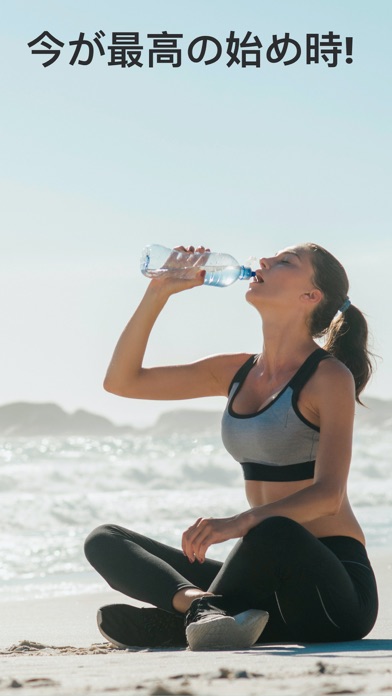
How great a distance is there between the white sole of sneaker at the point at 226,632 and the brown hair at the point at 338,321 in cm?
109

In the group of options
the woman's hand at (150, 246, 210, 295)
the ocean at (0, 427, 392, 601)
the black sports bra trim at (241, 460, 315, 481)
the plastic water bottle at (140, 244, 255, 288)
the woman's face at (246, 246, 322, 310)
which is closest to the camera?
the black sports bra trim at (241, 460, 315, 481)

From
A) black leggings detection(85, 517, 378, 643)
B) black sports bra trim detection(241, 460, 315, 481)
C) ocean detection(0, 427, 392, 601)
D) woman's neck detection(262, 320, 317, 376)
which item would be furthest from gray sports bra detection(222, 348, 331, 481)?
ocean detection(0, 427, 392, 601)

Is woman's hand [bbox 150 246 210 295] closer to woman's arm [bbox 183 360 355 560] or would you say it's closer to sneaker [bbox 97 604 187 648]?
woman's arm [bbox 183 360 355 560]

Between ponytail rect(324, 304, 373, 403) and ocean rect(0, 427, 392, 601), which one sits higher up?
ponytail rect(324, 304, 373, 403)

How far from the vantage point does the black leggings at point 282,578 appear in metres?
3.53

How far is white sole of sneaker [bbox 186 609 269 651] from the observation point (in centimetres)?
347

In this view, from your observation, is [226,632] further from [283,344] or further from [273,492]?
[283,344]

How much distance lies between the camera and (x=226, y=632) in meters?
3.49

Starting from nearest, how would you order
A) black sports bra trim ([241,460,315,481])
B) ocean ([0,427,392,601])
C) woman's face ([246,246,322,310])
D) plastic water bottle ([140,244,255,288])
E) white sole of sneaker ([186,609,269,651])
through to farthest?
white sole of sneaker ([186,609,269,651]) < black sports bra trim ([241,460,315,481]) < woman's face ([246,246,322,310]) < plastic water bottle ([140,244,255,288]) < ocean ([0,427,392,601])

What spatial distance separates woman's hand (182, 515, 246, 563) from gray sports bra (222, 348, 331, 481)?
48 centimetres

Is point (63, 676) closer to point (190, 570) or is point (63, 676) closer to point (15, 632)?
point (190, 570)

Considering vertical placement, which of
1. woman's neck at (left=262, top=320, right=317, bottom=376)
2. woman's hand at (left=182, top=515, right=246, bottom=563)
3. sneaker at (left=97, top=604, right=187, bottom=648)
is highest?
woman's neck at (left=262, top=320, right=317, bottom=376)

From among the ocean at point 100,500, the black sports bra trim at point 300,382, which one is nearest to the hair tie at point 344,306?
the black sports bra trim at point 300,382

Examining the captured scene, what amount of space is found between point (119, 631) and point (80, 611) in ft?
7.34
